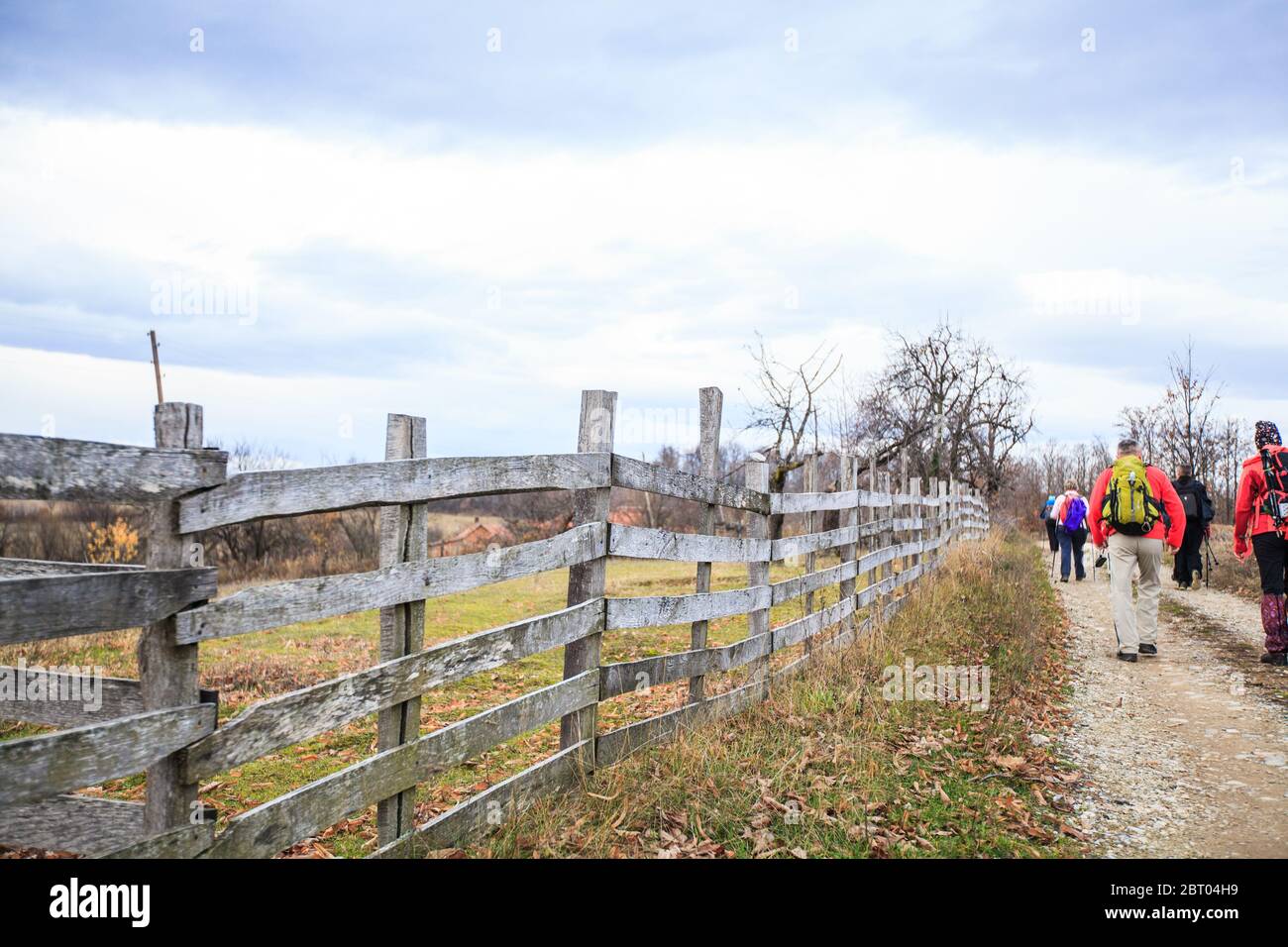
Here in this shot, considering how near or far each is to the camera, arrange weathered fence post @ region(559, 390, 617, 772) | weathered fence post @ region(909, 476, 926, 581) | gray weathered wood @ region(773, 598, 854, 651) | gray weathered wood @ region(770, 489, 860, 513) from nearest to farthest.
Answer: weathered fence post @ region(559, 390, 617, 772) < gray weathered wood @ region(773, 598, 854, 651) < gray weathered wood @ region(770, 489, 860, 513) < weathered fence post @ region(909, 476, 926, 581)

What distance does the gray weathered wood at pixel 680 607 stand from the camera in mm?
5238

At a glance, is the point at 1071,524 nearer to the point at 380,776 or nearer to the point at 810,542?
the point at 810,542

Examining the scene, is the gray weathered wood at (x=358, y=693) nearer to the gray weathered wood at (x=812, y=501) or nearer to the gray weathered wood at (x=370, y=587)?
the gray weathered wood at (x=370, y=587)

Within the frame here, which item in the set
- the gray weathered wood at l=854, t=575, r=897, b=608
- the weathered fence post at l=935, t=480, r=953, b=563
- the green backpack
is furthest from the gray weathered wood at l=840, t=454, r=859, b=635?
the weathered fence post at l=935, t=480, r=953, b=563

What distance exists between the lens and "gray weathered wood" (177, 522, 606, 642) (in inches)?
114

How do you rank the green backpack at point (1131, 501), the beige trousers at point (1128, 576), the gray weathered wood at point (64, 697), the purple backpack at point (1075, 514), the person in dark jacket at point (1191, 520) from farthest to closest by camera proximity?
the purple backpack at point (1075, 514), the person in dark jacket at point (1191, 520), the beige trousers at point (1128, 576), the green backpack at point (1131, 501), the gray weathered wood at point (64, 697)

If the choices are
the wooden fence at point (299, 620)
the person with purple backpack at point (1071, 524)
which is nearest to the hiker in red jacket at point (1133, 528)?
the wooden fence at point (299, 620)

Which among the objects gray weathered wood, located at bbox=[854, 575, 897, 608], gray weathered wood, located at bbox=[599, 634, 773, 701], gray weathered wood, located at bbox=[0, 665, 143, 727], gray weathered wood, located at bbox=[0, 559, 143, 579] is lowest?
gray weathered wood, located at bbox=[854, 575, 897, 608]

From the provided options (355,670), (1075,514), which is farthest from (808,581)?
(1075,514)

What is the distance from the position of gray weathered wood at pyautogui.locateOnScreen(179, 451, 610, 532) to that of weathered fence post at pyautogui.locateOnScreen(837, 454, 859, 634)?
5.25 m

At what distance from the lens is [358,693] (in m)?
3.43

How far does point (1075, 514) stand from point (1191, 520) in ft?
6.25

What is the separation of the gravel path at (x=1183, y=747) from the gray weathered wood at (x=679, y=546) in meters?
2.61

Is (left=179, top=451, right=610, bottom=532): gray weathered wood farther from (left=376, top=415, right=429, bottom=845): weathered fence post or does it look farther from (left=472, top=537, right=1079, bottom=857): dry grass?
(left=472, top=537, right=1079, bottom=857): dry grass
